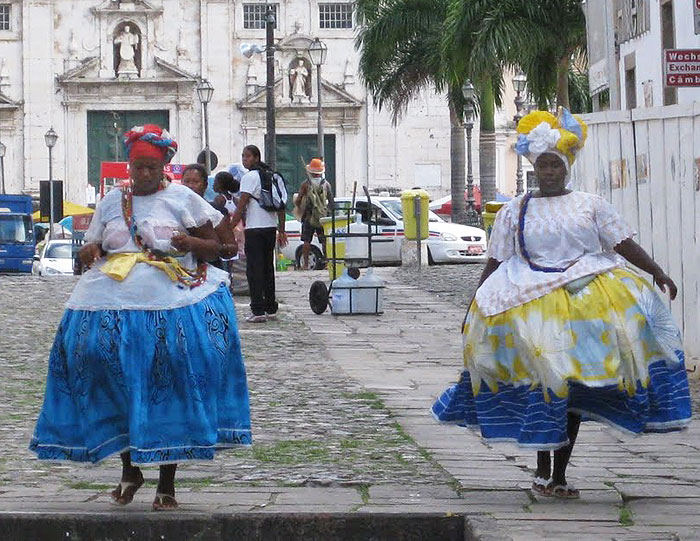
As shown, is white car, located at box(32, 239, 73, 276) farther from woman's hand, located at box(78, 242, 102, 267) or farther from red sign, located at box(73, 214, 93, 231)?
woman's hand, located at box(78, 242, 102, 267)

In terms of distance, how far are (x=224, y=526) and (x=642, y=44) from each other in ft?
69.8

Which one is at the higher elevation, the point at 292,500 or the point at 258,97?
the point at 258,97

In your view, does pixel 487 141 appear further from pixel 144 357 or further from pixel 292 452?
pixel 144 357

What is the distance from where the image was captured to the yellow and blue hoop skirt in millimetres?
6941

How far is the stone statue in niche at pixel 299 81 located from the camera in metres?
67.2

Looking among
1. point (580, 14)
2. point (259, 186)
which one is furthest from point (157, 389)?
point (580, 14)

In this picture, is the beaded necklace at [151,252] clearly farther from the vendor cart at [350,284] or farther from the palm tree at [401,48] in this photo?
the palm tree at [401,48]

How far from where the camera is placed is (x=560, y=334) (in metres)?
6.96

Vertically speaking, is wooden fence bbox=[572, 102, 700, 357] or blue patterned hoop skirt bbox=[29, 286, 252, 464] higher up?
wooden fence bbox=[572, 102, 700, 357]

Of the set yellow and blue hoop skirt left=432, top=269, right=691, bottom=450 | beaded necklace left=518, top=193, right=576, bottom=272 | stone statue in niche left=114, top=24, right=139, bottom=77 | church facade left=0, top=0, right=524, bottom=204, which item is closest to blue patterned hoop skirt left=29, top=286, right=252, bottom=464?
yellow and blue hoop skirt left=432, top=269, right=691, bottom=450

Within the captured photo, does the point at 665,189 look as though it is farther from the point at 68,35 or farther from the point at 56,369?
the point at 68,35

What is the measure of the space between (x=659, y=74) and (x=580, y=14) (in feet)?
16.9

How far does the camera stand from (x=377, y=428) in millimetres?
9500

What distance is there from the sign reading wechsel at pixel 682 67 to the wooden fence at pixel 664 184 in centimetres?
20
